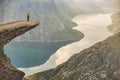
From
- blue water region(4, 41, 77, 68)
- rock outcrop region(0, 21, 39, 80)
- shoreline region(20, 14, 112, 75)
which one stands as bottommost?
blue water region(4, 41, 77, 68)

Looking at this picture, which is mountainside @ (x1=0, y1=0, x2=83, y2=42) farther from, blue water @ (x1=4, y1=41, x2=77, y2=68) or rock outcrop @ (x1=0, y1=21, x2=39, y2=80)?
rock outcrop @ (x1=0, y1=21, x2=39, y2=80)

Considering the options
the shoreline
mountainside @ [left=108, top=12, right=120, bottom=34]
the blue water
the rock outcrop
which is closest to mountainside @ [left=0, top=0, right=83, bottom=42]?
the blue water

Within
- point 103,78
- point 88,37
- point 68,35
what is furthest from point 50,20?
point 103,78

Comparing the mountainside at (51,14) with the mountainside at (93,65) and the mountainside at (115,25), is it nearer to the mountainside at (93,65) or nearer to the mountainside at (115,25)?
the mountainside at (93,65)

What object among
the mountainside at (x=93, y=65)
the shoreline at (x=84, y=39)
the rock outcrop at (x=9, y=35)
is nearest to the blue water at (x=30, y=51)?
the shoreline at (x=84, y=39)

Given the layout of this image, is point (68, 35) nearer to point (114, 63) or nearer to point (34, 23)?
point (114, 63)

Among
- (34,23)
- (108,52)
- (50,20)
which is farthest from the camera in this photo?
(50,20)

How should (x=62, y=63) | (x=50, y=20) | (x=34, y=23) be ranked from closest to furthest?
1. (x=34, y=23)
2. (x=62, y=63)
3. (x=50, y=20)
